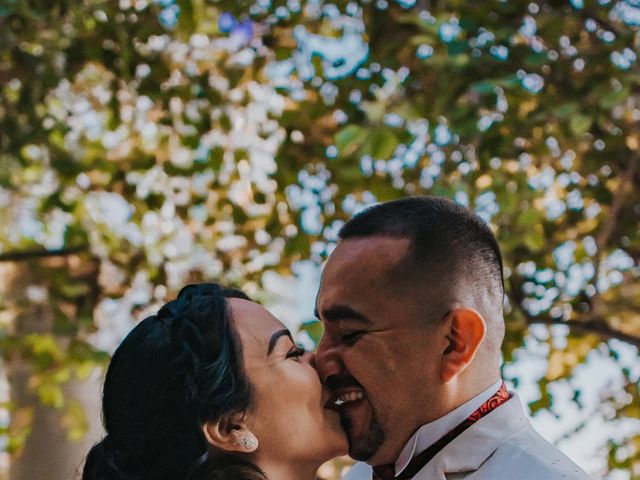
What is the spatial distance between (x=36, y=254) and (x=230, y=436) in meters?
2.79

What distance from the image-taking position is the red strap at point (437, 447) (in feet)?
7.93

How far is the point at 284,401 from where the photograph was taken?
7.98 ft

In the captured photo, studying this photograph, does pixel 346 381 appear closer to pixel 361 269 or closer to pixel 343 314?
pixel 343 314

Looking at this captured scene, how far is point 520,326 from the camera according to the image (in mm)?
4547

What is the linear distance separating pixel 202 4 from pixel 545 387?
8.54 ft

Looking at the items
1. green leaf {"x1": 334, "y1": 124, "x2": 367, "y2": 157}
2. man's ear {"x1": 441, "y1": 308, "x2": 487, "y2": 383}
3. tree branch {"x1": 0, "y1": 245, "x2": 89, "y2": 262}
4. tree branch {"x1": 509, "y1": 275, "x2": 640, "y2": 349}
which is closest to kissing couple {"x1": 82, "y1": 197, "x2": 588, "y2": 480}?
man's ear {"x1": 441, "y1": 308, "x2": 487, "y2": 383}

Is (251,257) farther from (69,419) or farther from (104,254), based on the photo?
(69,419)

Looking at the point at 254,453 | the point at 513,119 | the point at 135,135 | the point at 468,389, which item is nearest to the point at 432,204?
the point at 468,389

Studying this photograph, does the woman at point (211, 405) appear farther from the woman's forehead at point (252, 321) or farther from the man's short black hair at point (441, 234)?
the man's short black hair at point (441, 234)

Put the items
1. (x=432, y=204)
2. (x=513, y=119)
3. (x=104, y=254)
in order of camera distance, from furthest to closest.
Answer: (x=104, y=254)
(x=513, y=119)
(x=432, y=204)

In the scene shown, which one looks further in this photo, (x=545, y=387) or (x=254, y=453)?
(x=545, y=387)

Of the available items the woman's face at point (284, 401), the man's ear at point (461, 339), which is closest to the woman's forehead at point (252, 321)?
the woman's face at point (284, 401)

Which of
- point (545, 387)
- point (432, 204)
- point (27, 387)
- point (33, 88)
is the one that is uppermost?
point (432, 204)

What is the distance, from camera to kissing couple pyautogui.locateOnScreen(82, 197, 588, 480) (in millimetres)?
2373
